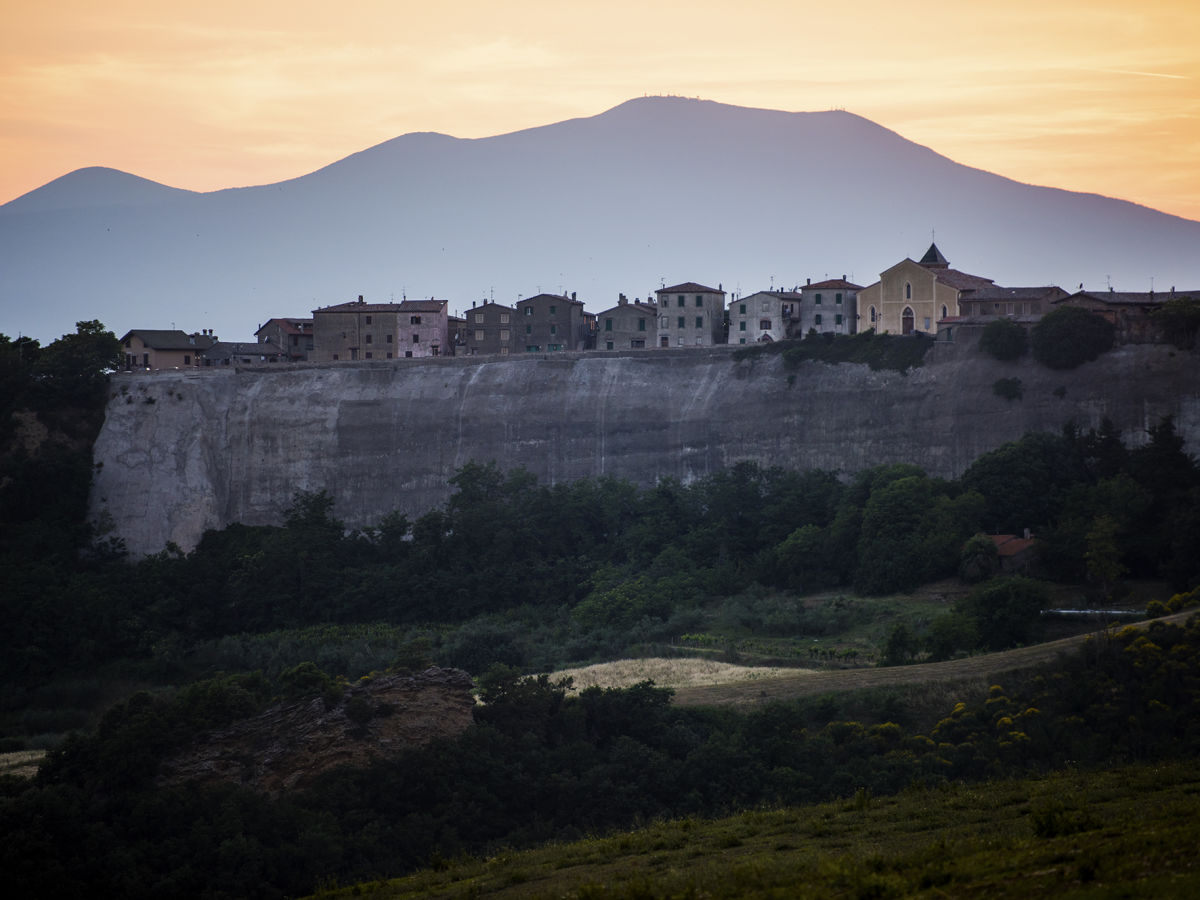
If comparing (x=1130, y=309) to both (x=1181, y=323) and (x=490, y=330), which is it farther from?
(x=490, y=330)

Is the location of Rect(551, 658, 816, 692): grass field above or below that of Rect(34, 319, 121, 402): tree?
below

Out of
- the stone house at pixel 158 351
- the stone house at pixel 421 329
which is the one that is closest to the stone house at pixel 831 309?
the stone house at pixel 421 329

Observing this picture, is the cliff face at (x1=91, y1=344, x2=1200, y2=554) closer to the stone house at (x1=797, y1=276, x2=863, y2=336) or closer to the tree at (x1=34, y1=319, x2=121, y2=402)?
the tree at (x1=34, y1=319, x2=121, y2=402)

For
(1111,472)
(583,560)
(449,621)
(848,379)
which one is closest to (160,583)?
(449,621)

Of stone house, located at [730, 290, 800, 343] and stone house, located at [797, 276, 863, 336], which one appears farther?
stone house, located at [797, 276, 863, 336]

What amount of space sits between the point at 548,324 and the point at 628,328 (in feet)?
14.9

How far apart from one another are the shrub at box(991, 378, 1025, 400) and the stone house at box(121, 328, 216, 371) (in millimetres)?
40008

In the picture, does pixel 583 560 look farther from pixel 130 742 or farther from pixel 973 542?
pixel 130 742

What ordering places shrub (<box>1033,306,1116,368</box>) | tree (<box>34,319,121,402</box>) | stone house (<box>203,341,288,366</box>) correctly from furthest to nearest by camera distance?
stone house (<box>203,341,288,366</box>)
tree (<box>34,319,121,402</box>)
shrub (<box>1033,306,1116,368</box>)

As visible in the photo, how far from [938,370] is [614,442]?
14.5m

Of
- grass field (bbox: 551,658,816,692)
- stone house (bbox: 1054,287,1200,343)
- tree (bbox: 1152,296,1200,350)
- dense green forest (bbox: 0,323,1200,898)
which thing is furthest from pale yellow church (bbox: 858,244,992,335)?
grass field (bbox: 551,658,816,692)

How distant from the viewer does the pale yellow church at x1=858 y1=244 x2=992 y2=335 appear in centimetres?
6469

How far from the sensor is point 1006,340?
56.5m

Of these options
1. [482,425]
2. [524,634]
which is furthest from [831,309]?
[524,634]
